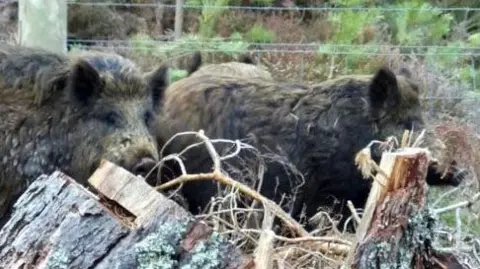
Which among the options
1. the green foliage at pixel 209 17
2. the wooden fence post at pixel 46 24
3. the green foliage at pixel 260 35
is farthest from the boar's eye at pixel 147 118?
the green foliage at pixel 260 35

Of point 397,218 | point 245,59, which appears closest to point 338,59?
point 245,59

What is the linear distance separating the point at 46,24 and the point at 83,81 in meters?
A: 1.76

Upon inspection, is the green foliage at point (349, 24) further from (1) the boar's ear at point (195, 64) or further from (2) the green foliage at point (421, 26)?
(1) the boar's ear at point (195, 64)

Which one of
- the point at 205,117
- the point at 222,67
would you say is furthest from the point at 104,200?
the point at 222,67

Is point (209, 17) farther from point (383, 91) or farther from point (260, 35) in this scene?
point (383, 91)

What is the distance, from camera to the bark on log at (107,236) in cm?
394

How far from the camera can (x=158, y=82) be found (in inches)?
273

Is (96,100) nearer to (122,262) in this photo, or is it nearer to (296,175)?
(296,175)

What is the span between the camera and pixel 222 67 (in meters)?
7.93

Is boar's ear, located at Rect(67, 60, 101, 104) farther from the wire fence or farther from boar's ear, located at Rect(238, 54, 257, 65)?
the wire fence

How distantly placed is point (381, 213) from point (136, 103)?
2933 mm

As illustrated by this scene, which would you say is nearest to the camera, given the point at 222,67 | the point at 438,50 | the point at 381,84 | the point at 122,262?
the point at 122,262

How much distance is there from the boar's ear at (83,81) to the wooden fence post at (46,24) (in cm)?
164

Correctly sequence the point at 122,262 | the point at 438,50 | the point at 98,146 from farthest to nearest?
the point at 438,50, the point at 98,146, the point at 122,262
